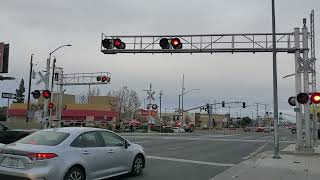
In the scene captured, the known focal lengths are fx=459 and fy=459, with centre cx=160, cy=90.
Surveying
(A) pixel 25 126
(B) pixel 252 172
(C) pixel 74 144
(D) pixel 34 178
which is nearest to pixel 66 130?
(C) pixel 74 144

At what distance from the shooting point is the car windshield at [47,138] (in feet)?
32.9

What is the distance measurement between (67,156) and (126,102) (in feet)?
319

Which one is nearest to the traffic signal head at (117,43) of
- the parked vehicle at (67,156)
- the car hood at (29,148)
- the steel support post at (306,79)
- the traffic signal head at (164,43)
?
the traffic signal head at (164,43)

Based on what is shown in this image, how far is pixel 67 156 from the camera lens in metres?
9.80

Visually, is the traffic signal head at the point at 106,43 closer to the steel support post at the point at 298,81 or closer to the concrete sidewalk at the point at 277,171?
the steel support post at the point at 298,81

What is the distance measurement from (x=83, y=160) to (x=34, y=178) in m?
1.39

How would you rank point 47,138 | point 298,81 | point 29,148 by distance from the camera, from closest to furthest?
1. point 29,148
2. point 47,138
3. point 298,81

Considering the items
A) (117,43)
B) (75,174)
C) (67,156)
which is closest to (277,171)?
(75,174)

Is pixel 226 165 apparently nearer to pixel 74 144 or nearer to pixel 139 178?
pixel 139 178

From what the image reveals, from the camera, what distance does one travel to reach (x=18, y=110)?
3826 inches

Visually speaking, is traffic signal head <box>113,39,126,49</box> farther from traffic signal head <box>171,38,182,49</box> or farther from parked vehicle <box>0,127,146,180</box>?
parked vehicle <box>0,127,146,180</box>

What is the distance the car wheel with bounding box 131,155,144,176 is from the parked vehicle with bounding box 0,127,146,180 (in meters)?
0.29

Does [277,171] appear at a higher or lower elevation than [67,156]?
lower

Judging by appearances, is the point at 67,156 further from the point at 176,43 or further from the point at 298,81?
the point at 298,81
